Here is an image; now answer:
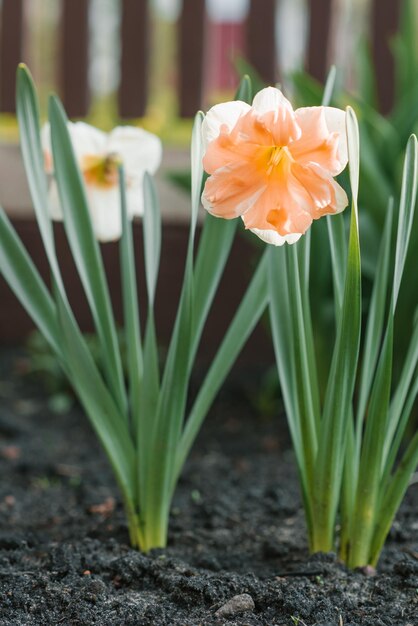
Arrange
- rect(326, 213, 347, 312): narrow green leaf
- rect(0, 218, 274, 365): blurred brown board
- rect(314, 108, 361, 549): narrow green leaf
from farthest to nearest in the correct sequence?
rect(0, 218, 274, 365): blurred brown board, rect(326, 213, 347, 312): narrow green leaf, rect(314, 108, 361, 549): narrow green leaf

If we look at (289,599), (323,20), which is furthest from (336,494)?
(323,20)

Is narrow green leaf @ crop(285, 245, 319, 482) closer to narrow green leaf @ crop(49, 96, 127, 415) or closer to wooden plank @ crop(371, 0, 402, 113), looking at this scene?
narrow green leaf @ crop(49, 96, 127, 415)

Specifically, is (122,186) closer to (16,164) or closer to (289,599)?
(289,599)

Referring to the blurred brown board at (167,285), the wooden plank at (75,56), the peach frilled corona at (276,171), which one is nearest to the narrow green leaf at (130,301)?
the peach frilled corona at (276,171)

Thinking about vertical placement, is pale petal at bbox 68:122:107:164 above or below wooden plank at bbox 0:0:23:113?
above

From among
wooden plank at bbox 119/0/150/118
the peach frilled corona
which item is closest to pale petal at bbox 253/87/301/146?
the peach frilled corona

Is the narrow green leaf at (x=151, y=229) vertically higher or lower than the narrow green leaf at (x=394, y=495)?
higher

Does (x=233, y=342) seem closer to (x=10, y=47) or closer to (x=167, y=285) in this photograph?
(x=167, y=285)

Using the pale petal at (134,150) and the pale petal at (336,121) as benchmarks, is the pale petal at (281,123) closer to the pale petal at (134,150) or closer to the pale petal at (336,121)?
the pale petal at (336,121)

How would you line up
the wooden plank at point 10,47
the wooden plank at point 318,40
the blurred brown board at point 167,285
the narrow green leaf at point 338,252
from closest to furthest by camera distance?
the narrow green leaf at point 338,252
the blurred brown board at point 167,285
the wooden plank at point 318,40
the wooden plank at point 10,47
